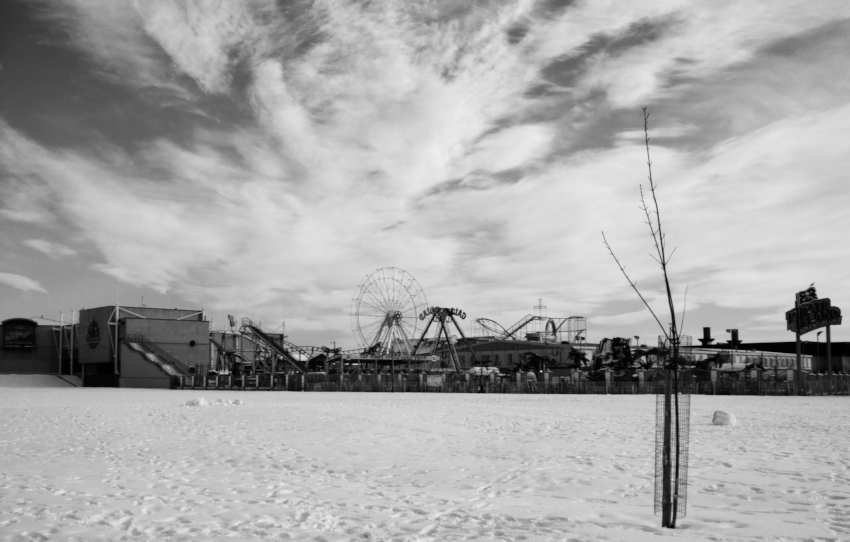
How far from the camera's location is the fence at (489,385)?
4809 cm

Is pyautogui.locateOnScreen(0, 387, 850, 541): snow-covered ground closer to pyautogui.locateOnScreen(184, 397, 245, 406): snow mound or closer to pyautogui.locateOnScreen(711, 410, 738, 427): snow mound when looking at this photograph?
pyautogui.locateOnScreen(711, 410, 738, 427): snow mound

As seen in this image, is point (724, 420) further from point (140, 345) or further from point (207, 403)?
point (140, 345)

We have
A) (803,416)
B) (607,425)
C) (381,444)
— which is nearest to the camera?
(381,444)

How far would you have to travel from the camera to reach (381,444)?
15422 mm

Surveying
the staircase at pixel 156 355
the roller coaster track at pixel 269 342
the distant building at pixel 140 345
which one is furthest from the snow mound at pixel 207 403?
the roller coaster track at pixel 269 342

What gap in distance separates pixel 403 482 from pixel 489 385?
40.2 meters

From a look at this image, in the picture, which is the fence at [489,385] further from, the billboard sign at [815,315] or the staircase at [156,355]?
the billboard sign at [815,315]

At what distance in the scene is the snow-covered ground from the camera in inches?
313

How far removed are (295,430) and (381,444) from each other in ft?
11.7

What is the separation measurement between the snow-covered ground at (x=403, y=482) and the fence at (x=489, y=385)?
30.5 m

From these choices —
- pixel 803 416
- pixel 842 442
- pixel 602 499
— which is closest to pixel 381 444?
pixel 602 499

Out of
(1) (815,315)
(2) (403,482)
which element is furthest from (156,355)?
(2) (403,482)

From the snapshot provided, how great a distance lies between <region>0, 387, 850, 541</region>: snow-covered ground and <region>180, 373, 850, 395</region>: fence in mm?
30471

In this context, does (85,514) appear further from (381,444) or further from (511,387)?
(511,387)
